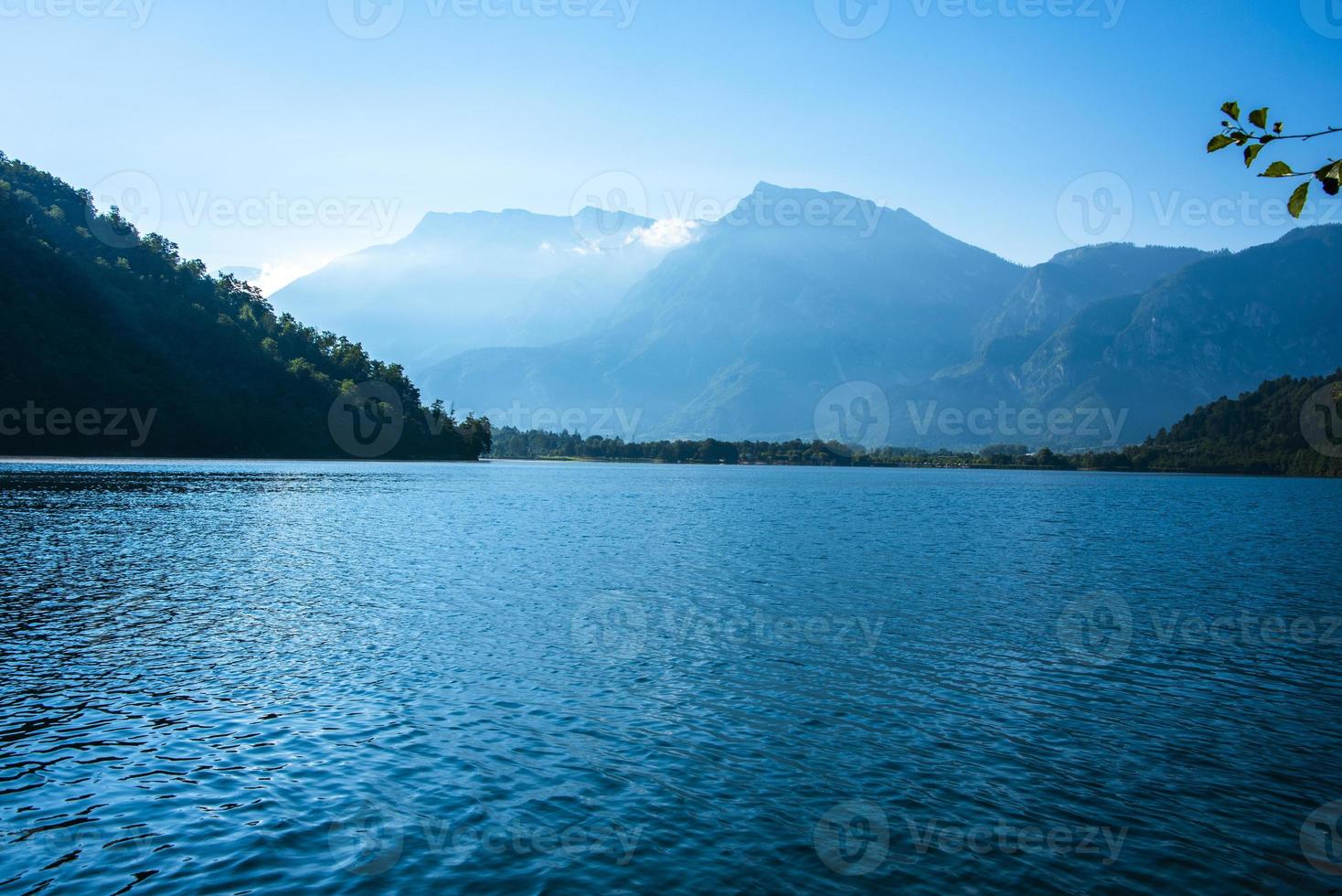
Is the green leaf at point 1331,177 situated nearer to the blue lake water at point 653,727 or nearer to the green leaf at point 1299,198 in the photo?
the green leaf at point 1299,198

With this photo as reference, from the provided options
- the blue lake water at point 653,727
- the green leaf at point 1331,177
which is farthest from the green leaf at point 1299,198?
the blue lake water at point 653,727

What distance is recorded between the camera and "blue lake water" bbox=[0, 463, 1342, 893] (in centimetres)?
1551

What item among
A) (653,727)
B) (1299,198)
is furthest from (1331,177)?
(653,727)

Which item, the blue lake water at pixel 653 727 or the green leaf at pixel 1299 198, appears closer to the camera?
the green leaf at pixel 1299 198

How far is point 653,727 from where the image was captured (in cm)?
2303

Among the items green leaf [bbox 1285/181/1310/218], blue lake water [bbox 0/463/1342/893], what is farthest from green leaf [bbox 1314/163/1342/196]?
blue lake water [bbox 0/463/1342/893]

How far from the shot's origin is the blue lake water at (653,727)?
50.9ft

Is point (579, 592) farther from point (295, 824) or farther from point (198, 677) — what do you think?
point (295, 824)

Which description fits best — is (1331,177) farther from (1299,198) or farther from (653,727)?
(653,727)

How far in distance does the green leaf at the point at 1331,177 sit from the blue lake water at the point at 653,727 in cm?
1298

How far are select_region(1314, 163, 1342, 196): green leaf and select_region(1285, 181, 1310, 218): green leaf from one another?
3.8 inches

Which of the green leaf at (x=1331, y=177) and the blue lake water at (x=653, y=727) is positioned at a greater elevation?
the green leaf at (x=1331, y=177)

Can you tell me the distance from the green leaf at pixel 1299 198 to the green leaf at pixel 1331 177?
0.10 metres

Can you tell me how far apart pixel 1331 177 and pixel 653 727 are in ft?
66.6
